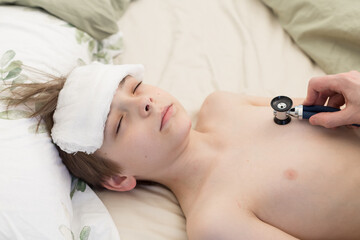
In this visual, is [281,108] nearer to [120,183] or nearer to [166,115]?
[166,115]

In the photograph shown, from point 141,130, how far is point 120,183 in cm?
20

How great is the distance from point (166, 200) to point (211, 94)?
0.40 metres

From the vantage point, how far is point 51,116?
123 centimetres

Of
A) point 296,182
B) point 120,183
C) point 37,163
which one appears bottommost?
point 120,183

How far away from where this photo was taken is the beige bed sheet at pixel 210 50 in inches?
61.7

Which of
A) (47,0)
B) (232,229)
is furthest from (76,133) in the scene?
(47,0)

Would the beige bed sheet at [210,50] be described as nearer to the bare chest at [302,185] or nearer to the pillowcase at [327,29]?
the pillowcase at [327,29]

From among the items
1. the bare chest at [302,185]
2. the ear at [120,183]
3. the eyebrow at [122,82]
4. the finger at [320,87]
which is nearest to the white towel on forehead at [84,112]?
the eyebrow at [122,82]

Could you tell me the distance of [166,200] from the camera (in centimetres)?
132

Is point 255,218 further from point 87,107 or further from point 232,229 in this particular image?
point 87,107

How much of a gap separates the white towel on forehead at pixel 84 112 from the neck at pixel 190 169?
26 centimetres

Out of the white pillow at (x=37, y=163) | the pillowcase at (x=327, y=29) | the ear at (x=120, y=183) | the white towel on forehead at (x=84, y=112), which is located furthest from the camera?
the pillowcase at (x=327, y=29)

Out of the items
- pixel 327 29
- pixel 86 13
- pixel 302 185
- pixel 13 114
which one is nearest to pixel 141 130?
pixel 13 114

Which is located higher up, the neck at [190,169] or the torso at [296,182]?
the torso at [296,182]
